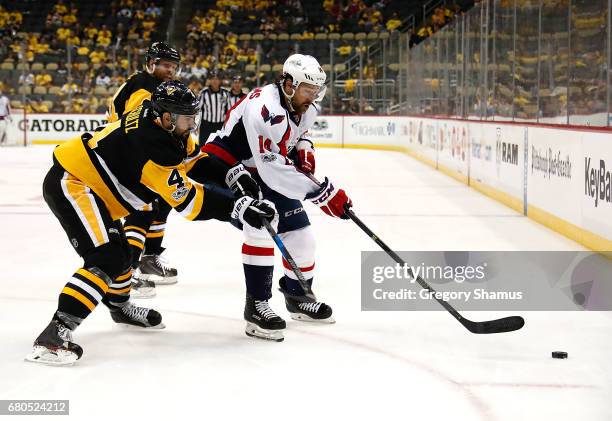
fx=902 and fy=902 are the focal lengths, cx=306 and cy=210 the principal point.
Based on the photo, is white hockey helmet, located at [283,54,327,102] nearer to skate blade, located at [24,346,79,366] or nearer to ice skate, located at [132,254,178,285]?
skate blade, located at [24,346,79,366]

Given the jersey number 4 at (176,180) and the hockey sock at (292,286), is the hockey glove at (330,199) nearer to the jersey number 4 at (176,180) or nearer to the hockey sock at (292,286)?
the hockey sock at (292,286)

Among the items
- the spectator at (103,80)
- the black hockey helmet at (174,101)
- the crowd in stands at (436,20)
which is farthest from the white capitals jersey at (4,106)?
the black hockey helmet at (174,101)

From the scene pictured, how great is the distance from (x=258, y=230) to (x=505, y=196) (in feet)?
17.6

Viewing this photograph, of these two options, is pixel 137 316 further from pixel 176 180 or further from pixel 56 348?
pixel 176 180

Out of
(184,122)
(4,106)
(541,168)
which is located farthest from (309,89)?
(4,106)

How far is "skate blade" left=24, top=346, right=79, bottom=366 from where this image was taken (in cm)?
321

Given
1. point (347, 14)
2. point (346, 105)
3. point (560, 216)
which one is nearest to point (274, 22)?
point (347, 14)

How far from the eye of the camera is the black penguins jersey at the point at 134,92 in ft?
16.0

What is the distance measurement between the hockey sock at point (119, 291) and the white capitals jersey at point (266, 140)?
0.64m

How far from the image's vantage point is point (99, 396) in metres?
2.88

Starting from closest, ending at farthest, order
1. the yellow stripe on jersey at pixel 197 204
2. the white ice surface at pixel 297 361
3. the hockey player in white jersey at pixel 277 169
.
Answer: the white ice surface at pixel 297 361 → the yellow stripe on jersey at pixel 197 204 → the hockey player in white jersey at pixel 277 169

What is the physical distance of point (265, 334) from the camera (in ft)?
12.0

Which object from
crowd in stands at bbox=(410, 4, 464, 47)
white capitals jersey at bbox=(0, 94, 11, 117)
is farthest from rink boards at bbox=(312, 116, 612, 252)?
white capitals jersey at bbox=(0, 94, 11, 117)

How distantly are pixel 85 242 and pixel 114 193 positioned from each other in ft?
0.74
